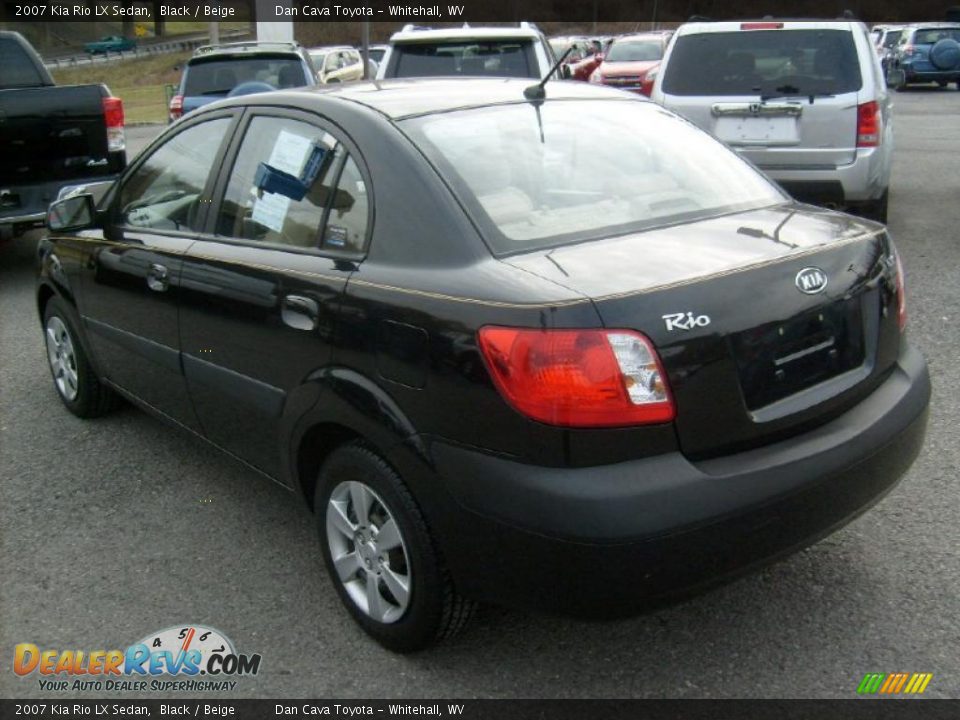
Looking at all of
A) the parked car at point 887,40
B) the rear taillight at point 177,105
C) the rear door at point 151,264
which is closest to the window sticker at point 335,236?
the rear door at point 151,264

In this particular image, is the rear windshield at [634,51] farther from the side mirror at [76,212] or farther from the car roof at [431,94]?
the car roof at [431,94]

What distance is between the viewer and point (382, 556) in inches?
113

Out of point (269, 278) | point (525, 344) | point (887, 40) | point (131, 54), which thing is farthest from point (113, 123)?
point (131, 54)

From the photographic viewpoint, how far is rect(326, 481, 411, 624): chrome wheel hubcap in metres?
2.82

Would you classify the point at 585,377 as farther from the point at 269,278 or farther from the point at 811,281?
the point at 269,278

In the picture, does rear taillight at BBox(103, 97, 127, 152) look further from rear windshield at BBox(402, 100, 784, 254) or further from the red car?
the red car

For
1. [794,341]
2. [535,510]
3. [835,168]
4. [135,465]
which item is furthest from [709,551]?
[835,168]

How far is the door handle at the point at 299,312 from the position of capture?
2943 millimetres

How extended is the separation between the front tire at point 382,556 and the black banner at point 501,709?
0.22 m

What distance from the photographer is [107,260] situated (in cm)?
419

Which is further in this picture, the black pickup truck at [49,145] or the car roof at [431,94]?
the black pickup truck at [49,145]

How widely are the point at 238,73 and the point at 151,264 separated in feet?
28.8

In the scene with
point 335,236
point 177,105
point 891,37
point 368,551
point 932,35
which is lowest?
point 368,551

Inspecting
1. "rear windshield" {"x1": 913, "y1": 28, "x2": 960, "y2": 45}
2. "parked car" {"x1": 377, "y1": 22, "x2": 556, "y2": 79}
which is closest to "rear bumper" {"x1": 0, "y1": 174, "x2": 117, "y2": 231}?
"parked car" {"x1": 377, "y1": 22, "x2": 556, "y2": 79}
